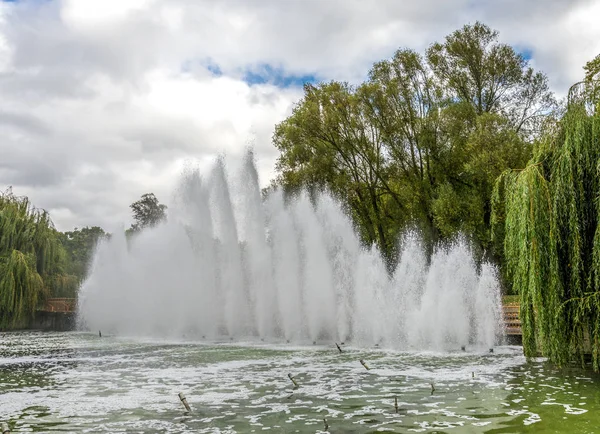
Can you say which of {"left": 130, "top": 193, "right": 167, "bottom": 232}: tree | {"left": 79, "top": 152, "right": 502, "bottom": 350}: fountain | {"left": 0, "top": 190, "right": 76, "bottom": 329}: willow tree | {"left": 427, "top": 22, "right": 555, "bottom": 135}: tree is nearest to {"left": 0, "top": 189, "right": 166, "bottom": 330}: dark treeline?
{"left": 0, "top": 190, "right": 76, "bottom": 329}: willow tree

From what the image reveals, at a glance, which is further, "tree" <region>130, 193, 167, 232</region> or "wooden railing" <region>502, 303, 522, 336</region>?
"tree" <region>130, 193, 167, 232</region>

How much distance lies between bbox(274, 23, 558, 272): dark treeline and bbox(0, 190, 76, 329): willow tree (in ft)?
61.0

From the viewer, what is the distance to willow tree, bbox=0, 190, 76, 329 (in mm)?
39438

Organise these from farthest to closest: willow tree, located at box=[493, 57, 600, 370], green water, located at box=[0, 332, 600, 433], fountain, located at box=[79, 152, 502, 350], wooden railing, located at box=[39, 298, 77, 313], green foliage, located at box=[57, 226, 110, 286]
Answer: green foliage, located at box=[57, 226, 110, 286] → wooden railing, located at box=[39, 298, 77, 313] → fountain, located at box=[79, 152, 502, 350] → willow tree, located at box=[493, 57, 600, 370] → green water, located at box=[0, 332, 600, 433]

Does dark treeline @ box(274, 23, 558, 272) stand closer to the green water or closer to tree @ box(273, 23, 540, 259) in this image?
tree @ box(273, 23, 540, 259)

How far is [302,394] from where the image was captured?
1350 cm

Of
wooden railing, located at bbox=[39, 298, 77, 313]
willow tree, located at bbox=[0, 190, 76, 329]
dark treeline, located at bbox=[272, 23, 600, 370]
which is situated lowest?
wooden railing, located at bbox=[39, 298, 77, 313]

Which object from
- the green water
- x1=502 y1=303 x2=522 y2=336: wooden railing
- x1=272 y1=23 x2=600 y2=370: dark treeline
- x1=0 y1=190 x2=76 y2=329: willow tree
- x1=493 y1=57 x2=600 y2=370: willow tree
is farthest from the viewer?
x1=0 y1=190 x2=76 y2=329: willow tree

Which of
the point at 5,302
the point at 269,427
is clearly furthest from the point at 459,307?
the point at 5,302

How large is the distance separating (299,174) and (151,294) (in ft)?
40.8

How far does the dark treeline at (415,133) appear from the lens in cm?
3453

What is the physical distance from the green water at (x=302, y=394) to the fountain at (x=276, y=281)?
318cm

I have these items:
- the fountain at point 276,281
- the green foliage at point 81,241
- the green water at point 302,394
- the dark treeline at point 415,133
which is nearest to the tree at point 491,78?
the dark treeline at point 415,133

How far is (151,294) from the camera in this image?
3784 centimetres
